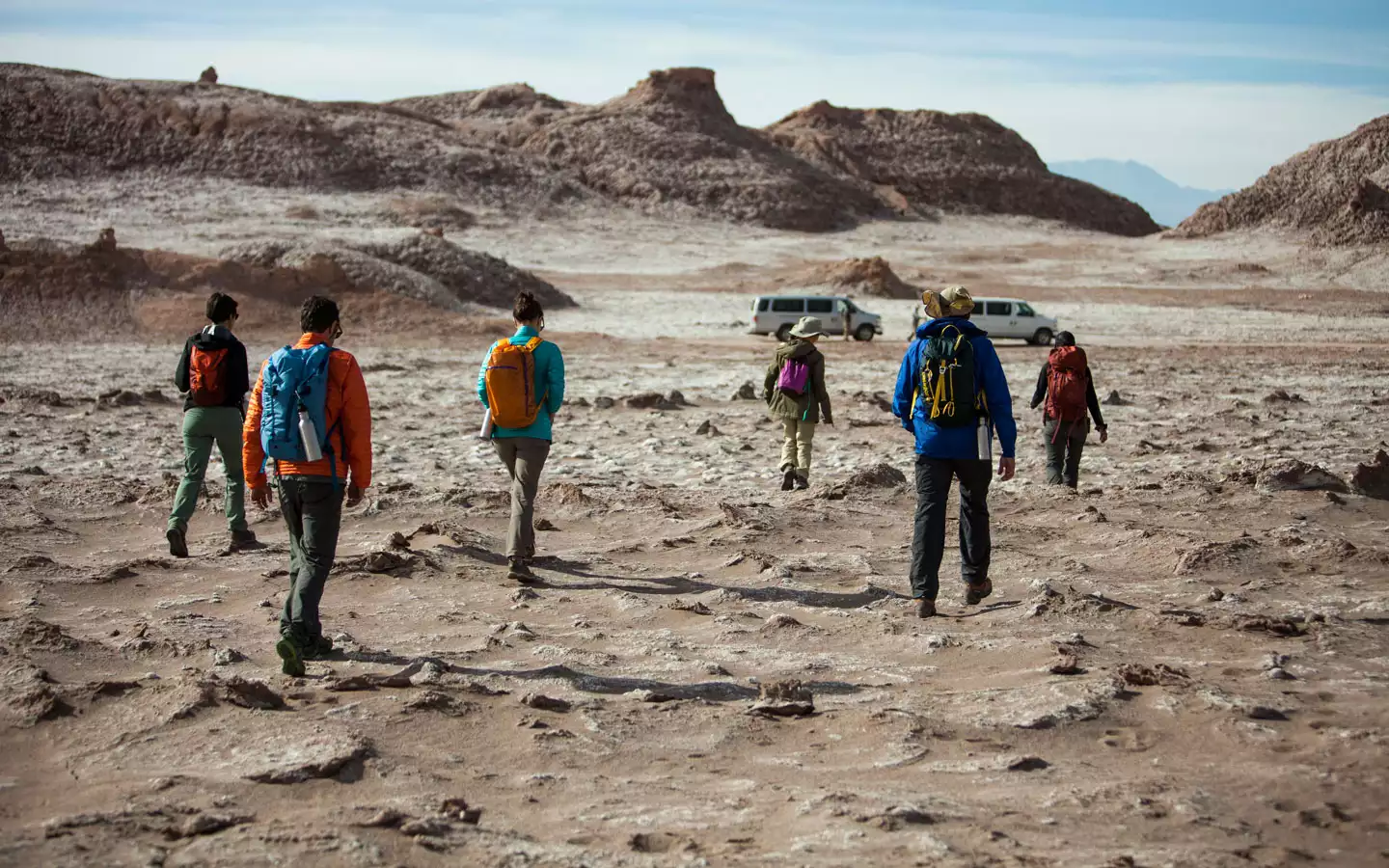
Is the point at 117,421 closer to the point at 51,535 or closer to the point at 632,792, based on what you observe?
the point at 51,535

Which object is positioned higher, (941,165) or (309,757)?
(941,165)

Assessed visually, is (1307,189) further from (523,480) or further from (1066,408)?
(523,480)

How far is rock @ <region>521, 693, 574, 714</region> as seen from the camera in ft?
18.1

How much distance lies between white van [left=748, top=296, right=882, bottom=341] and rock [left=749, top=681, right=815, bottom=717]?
2645cm

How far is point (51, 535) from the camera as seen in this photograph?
9.29m

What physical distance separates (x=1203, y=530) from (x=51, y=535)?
7.89 m

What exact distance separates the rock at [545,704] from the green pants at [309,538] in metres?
1.18

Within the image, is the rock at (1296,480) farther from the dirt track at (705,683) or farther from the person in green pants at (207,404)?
the person in green pants at (207,404)

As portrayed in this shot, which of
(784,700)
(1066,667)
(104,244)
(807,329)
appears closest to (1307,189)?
(104,244)

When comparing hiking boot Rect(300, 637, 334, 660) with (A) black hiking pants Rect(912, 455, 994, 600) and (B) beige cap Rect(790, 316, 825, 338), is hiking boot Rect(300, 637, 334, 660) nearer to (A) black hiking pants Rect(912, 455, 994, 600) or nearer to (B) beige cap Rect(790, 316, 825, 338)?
(A) black hiking pants Rect(912, 455, 994, 600)

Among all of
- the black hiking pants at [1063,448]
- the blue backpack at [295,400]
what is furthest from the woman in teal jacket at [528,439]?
the black hiking pants at [1063,448]

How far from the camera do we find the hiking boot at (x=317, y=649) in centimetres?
620

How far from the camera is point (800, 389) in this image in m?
10.8

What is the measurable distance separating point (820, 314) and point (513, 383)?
988 inches
